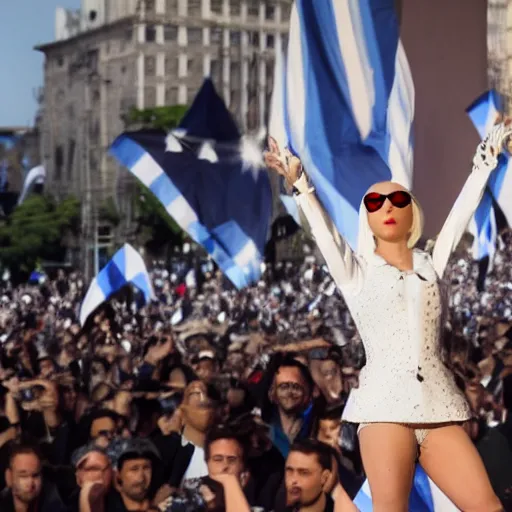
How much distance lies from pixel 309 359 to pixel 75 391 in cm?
101

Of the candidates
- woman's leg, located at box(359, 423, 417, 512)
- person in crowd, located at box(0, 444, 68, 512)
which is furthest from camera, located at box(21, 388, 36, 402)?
woman's leg, located at box(359, 423, 417, 512)

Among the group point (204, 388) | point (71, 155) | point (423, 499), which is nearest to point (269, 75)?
point (71, 155)

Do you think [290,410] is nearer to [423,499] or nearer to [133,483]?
[133,483]

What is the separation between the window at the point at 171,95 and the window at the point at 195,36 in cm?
22

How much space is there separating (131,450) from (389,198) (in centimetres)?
223

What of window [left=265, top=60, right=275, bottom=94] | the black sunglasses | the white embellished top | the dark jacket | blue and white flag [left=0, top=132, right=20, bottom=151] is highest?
window [left=265, top=60, right=275, bottom=94]

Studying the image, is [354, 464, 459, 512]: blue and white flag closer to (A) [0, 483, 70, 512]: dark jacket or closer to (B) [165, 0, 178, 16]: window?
(A) [0, 483, 70, 512]: dark jacket

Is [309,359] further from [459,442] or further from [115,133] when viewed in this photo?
[459,442]

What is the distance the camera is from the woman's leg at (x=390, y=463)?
263 centimetres

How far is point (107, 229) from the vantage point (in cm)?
525

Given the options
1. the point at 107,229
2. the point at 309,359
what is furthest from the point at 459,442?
the point at 107,229

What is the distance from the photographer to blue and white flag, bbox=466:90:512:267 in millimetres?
5375

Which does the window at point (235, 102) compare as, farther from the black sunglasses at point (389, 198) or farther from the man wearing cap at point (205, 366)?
the black sunglasses at point (389, 198)

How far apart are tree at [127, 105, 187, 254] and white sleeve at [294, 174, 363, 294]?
2.48 m
